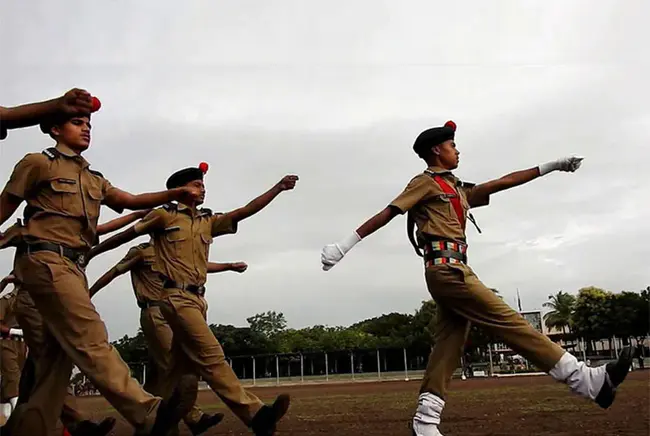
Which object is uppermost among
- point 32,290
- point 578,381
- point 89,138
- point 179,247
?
point 89,138

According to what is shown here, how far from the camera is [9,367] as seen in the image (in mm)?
9703

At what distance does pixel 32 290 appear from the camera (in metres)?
4.43

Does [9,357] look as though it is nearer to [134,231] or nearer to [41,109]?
[134,231]

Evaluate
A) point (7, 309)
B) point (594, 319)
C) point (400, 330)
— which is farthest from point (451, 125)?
point (400, 330)

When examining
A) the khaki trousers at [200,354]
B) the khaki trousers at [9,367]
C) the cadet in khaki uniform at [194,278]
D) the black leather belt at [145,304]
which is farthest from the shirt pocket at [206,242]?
the khaki trousers at [9,367]

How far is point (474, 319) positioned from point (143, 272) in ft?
13.9

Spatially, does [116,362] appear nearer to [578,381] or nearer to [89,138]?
[89,138]

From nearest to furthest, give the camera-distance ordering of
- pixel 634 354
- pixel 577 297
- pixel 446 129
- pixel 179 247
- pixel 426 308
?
pixel 634 354 < pixel 446 129 < pixel 179 247 < pixel 426 308 < pixel 577 297

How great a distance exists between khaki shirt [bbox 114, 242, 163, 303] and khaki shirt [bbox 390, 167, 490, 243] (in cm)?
Result: 351

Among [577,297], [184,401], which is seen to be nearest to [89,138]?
[184,401]

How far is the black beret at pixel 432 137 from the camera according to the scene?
19.4 feet

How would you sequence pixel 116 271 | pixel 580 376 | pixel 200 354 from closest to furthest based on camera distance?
pixel 580 376
pixel 200 354
pixel 116 271

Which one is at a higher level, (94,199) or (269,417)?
(94,199)

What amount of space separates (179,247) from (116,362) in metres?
2.27
